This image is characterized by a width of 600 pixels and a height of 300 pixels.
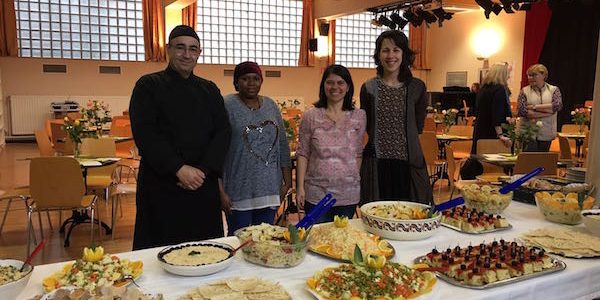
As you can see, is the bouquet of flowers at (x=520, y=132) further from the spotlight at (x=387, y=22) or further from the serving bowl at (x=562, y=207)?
the spotlight at (x=387, y=22)

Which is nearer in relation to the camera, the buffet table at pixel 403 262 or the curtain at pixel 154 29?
the buffet table at pixel 403 262

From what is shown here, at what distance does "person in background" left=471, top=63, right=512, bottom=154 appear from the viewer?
15.2 ft

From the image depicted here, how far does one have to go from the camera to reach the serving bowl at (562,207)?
200cm

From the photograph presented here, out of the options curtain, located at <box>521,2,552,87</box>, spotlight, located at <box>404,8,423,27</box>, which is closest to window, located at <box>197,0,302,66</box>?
spotlight, located at <box>404,8,423,27</box>

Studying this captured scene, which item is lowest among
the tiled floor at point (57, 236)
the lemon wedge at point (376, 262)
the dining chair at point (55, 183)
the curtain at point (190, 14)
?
the tiled floor at point (57, 236)

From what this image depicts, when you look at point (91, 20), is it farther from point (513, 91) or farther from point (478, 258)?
point (478, 258)

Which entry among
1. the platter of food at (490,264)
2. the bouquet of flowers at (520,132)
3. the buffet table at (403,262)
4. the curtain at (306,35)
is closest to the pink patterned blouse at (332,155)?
the buffet table at (403,262)

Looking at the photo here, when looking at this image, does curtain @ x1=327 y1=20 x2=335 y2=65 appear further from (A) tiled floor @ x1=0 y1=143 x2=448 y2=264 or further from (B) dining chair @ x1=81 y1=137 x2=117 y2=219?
(B) dining chair @ x1=81 y1=137 x2=117 y2=219

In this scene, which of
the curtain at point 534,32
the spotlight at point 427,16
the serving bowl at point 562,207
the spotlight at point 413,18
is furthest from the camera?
the curtain at point 534,32

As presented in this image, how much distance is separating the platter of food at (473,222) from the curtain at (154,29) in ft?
36.2

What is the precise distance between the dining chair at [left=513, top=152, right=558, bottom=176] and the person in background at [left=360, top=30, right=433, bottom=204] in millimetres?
1956

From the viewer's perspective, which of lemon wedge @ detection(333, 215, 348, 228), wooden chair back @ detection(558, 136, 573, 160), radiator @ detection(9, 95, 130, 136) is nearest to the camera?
lemon wedge @ detection(333, 215, 348, 228)

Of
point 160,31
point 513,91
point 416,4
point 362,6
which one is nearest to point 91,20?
point 160,31

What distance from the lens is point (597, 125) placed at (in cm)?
245
